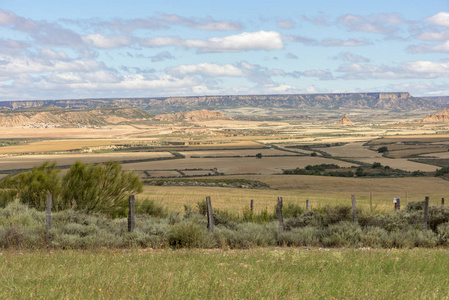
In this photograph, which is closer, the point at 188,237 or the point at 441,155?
the point at 188,237

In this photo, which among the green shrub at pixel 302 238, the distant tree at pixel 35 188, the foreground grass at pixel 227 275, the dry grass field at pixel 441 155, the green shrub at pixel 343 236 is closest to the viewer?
the foreground grass at pixel 227 275

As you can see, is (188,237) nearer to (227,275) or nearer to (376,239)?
(227,275)

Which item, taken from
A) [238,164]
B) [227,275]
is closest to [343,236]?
[227,275]

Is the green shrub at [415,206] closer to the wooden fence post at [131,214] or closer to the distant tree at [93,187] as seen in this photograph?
the wooden fence post at [131,214]

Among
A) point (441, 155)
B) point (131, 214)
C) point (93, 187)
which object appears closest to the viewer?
point (131, 214)

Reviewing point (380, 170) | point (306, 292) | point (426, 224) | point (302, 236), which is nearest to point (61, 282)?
point (306, 292)

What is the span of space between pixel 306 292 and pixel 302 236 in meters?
6.53

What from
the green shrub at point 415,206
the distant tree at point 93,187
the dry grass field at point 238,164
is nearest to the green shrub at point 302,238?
the green shrub at point 415,206

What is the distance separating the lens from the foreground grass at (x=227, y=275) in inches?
286

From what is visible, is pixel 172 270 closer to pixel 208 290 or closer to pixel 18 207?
pixel 208 290

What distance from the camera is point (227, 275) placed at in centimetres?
850

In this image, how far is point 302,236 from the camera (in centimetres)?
1376

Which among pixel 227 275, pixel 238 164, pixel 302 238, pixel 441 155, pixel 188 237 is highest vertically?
pixel 227 275

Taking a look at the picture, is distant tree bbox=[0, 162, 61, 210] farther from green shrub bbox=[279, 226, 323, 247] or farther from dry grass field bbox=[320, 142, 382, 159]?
dry grass field bbox=[320, 142, 382, 159]
